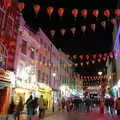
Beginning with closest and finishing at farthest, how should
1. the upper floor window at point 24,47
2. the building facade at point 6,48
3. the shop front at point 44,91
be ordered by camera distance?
the building facade at point 6,48
the upper floor window at point 24,47
the shop front at point 44,91

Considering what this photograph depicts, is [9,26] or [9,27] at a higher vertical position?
[9,26]

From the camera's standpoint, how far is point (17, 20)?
86.1 feet

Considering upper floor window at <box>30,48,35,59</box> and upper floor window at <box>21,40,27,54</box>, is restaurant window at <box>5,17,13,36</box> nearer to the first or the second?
upper floor window at <box>21,40,27,54</box>

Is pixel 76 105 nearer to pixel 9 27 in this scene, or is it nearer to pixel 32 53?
pixel 32 53

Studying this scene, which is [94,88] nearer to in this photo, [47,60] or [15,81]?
[47,60]

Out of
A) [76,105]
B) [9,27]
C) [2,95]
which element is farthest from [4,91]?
[76,105]

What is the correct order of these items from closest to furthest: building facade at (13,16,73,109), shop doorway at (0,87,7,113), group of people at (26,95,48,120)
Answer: group of people at (26,95,48,120) < shop doorway at (0,87,7,113) < building facade at (13,16,73,109)

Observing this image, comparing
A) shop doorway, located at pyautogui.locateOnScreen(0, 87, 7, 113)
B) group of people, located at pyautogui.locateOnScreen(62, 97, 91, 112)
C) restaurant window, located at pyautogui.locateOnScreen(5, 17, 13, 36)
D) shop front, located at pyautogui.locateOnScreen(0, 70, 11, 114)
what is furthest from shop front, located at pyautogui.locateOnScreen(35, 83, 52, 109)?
restaurant window, located at pyautogui.locateOnScreen(5, 17, 13, 36)

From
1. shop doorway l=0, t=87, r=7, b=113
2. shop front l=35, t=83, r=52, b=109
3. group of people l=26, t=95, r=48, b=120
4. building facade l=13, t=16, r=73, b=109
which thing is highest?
building facade l=13, t=16, r=73, b=109

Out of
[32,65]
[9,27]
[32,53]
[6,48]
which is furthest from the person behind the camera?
[32,53]

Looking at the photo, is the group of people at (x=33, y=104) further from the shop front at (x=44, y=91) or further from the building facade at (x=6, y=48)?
the shop front at (x=44, y=91)

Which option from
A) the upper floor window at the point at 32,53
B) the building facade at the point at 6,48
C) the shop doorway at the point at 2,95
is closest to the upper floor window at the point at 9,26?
the building facade at the point at 6,48

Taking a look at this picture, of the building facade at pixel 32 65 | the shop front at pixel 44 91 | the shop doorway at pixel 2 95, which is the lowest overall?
the shop doorway at pixel 2 95

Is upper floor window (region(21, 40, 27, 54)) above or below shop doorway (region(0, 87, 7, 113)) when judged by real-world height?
above
